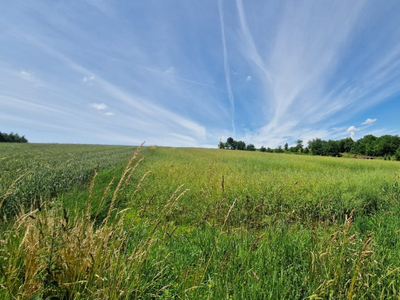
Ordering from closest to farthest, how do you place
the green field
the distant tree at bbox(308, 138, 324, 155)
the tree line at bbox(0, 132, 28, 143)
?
the green field → the tree line at bbox(0, 132, 28, 143) → the distant tree at bbox(308, 138, 324, 155)

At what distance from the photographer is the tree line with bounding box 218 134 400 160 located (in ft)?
251

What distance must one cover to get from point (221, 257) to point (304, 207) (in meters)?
4.06

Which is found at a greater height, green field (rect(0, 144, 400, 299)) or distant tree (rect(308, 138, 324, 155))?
distant tree (rect(308, 138, 324, 155))

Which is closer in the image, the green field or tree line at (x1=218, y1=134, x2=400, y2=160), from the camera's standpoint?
the green field

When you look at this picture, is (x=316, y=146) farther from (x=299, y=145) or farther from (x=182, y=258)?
(x=182, y=258)

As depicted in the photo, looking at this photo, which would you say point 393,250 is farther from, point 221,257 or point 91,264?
point 91,264

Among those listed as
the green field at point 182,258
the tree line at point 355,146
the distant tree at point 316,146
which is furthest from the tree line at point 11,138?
the distant tree at point 316,146

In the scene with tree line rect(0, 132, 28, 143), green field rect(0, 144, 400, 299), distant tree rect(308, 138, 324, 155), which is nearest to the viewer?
green field rect(0, 144, 400, 299)

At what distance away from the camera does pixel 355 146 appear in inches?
3762

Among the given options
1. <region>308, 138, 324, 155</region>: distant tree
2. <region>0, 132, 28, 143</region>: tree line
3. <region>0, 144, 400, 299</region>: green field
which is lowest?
<region>0, 144, 400, 299</region>: green field

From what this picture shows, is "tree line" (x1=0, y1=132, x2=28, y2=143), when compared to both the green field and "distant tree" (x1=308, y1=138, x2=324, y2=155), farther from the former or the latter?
"distant tree" (x1=308, y1=138, x2=324, y2=155)

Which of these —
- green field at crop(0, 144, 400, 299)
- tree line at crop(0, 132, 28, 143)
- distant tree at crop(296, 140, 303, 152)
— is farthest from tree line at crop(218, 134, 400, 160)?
tree line at crop(0, 132, 28, 143)

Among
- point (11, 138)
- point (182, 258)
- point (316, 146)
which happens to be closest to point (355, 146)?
point (316, 146)

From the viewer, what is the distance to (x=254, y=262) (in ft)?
7.77
